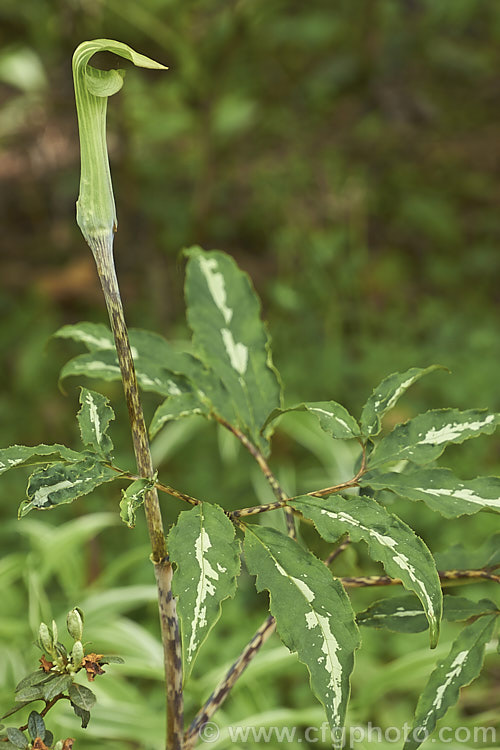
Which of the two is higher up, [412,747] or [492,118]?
[492,118]

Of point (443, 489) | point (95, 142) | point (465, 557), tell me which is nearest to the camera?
point (95, 142)

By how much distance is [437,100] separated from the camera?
Answer: 11.2 feet

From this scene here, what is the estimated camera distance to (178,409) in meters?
0.60

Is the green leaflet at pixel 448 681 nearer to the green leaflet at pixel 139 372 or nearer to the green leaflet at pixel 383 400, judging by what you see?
the green leaflet at pixel 383 400

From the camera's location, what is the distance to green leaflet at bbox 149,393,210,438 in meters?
0.59

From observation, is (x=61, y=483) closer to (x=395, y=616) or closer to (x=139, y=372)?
(x=139, y=372)

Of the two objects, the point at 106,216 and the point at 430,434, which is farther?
the point at 430,434

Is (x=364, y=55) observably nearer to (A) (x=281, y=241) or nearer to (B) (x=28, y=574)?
(A) (x=281, y=241)

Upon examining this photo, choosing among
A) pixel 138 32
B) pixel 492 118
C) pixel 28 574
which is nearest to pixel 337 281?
pixel 138 32

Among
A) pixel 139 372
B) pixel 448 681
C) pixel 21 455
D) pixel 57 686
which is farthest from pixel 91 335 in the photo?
pixel 448 681

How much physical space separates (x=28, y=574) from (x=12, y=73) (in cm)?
160

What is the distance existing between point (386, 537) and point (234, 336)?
0.26 meters
